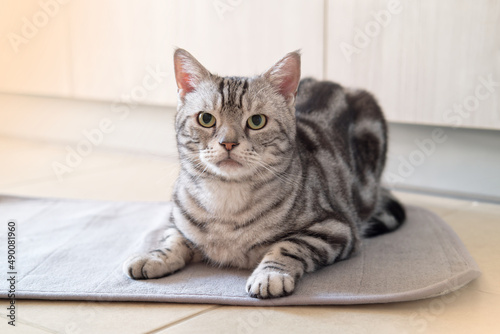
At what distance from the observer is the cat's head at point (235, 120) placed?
1.64 meters

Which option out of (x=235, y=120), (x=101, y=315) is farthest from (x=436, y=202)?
(x=101, y=315)

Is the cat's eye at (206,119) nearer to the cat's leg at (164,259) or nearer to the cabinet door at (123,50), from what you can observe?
the cat's leg at (164,259)

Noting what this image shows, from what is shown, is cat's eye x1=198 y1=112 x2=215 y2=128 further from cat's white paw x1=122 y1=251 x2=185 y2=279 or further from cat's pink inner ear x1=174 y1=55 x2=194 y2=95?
cat's white paw x1=122 y1=251 x2=185 y2=279

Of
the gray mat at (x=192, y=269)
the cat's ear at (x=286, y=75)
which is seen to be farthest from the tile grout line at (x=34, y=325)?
the cat's ear at (x=286, y=75)

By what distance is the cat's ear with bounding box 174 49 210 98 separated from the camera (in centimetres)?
176

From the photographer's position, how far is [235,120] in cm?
168

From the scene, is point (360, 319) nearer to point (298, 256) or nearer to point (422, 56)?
point (298, 256)

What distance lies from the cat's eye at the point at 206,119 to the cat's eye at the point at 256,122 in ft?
0.34

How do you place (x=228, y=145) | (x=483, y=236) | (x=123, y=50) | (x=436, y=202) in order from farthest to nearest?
1. (x=123, y=50)
2. (x=436, y=202)
3. (x=483, y=236)
4. (x=228, y=145)

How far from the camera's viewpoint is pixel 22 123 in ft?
14.5

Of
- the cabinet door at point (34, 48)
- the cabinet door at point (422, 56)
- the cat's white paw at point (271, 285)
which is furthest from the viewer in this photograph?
the cabinet door at point (34, 48)

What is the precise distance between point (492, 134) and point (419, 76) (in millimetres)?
395

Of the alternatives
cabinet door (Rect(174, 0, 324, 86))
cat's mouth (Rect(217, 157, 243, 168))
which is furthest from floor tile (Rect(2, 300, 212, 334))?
cabinet door (Rect(174, 0, 324, 86))

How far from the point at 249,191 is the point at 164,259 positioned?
0.32m
